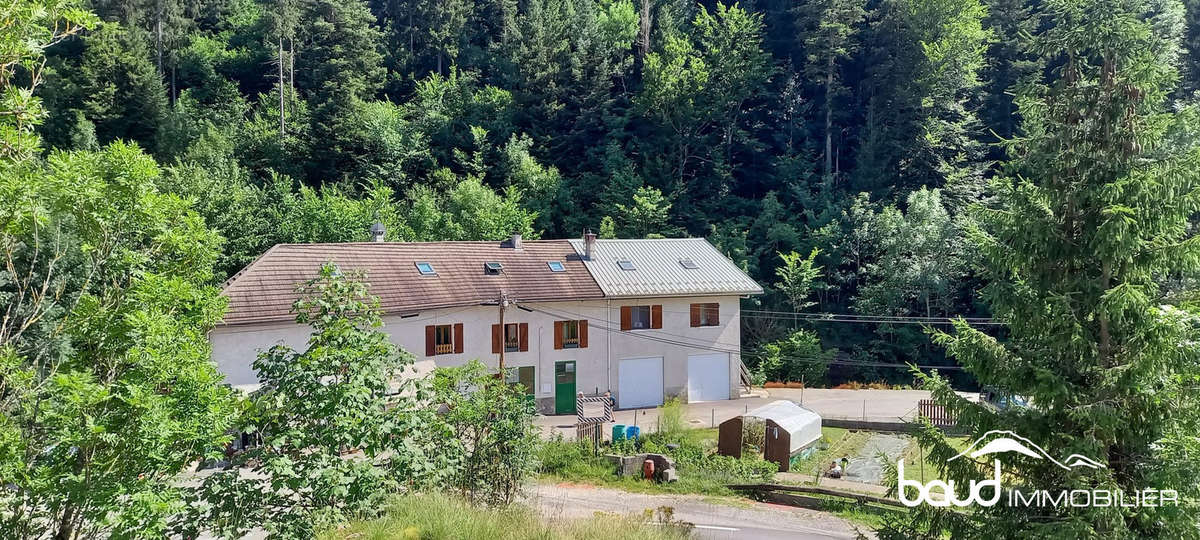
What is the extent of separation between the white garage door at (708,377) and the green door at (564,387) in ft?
16.4

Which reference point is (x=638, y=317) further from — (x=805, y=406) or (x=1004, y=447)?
(x=1004, y=447)

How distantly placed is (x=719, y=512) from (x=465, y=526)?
1116 cm

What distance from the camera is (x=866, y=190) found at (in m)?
45.8

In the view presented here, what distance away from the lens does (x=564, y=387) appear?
28766 millimetres

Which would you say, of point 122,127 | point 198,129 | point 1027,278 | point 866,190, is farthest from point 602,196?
point 1027,278

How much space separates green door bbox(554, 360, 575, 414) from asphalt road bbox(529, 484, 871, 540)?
29.7 ft

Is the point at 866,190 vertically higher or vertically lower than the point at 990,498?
higher

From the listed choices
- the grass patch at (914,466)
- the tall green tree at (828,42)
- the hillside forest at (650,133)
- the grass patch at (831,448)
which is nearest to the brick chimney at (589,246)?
the hillside forest at (650,133)

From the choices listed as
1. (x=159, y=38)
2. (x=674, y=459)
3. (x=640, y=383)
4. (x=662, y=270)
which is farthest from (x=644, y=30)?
(x=674, y=459)

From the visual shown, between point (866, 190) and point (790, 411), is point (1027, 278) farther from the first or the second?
point (866, 190)

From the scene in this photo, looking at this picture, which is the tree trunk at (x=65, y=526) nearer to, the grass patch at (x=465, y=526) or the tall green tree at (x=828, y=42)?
the grass patch at (x=465, y=526)

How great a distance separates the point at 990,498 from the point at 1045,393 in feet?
4.46

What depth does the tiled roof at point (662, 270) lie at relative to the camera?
1181 inches

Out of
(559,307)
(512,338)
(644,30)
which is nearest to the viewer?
(512,338)
